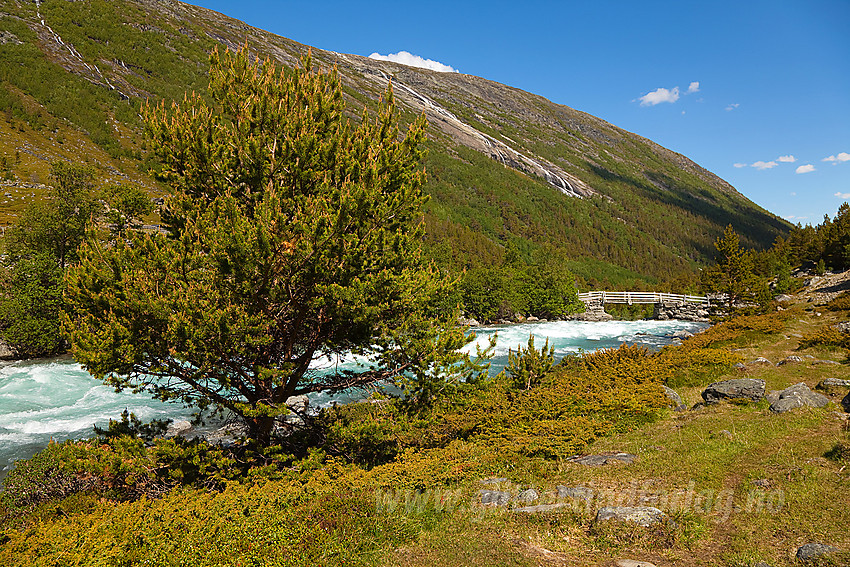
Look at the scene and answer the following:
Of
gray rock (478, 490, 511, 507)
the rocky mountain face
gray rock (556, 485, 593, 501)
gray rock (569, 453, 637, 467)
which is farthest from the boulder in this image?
the rocky mountain face

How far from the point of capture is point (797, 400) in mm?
12055

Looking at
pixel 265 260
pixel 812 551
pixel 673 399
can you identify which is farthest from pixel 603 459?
pixel 265 260

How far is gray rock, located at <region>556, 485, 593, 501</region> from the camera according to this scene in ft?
27.9

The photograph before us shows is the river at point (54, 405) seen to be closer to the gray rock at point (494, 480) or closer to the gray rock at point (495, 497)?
the gray rock at point (494, 480)

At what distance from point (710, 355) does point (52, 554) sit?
75.5 feet

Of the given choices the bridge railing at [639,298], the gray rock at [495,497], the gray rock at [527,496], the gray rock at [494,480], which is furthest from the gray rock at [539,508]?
the bridge railing at [639,298]

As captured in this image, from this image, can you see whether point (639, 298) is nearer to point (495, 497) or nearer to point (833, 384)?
point (833, 384)

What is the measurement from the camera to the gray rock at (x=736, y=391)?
13281 mm

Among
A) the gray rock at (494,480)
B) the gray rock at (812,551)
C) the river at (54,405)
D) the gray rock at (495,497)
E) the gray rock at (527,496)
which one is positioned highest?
the gray rock at (812,551)

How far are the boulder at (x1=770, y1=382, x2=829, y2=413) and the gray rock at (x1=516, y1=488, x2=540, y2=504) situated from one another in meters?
8.14

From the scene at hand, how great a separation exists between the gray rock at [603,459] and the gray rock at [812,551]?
452 centimetres

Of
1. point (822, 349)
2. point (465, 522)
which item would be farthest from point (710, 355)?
point (465, 522)

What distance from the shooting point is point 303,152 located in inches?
456

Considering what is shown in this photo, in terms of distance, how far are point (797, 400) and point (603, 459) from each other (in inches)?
246
